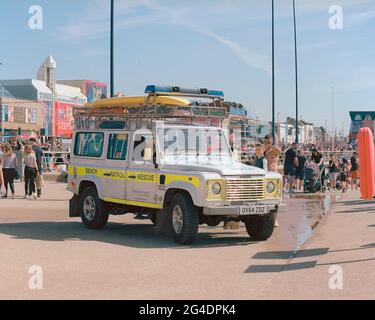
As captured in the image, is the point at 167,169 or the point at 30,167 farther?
the point at 30,167

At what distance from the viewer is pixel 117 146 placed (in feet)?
42.3

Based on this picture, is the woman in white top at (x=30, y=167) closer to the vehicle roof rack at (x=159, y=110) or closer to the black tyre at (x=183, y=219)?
the vehicle roof rack at (x=159, y=110)

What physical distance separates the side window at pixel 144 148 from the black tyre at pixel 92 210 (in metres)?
1.29

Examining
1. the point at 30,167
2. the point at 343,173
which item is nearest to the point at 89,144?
the point at 30,167

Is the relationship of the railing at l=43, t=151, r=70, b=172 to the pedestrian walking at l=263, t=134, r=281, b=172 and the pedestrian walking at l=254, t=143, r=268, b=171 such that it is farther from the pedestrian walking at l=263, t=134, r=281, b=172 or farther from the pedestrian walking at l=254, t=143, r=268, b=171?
the pedestrian walking at l=254, t=143, r=268, b=171

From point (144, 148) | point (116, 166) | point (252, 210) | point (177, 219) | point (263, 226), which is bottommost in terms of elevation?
point (263, 226)

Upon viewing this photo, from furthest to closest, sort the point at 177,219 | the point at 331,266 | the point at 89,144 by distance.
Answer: the point at 89,144 → the point at 177,219 → the point at 331,266

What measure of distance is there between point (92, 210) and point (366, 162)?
221 inches

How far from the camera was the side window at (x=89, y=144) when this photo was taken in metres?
13.3

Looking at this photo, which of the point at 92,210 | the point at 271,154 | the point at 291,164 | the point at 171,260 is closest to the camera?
the point at 171,260

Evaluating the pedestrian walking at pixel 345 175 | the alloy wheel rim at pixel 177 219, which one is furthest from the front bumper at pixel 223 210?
the pedestrian walking at pixel 345 175

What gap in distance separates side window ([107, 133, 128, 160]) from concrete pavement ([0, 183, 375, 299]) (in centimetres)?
146

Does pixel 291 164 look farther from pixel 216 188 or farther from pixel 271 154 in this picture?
pixel 216 188

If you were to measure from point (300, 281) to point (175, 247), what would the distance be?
3.29 metres
